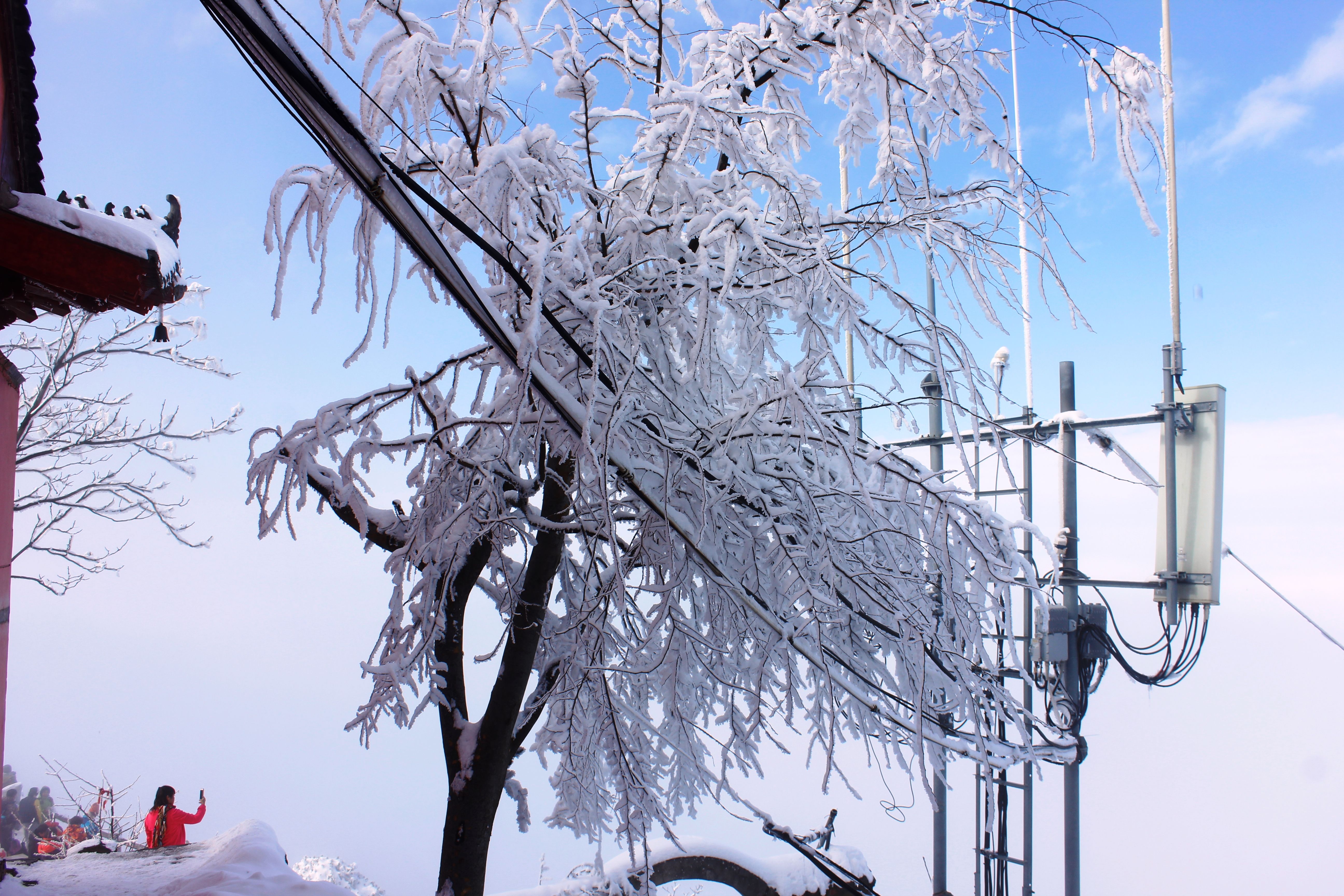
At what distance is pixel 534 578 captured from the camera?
390 centimetres

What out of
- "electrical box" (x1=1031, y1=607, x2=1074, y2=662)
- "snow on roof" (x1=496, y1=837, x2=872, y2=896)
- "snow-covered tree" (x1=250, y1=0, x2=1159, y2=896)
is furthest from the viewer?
"electrical box" (x1=1031, y1=607, x2=1074, y2=662)

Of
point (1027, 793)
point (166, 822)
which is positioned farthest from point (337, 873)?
point (1027, 793)

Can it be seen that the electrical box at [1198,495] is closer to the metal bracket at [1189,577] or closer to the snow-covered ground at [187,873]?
the metal bracket at [1189,577]

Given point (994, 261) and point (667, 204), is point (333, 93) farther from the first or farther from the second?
point (994, 261)

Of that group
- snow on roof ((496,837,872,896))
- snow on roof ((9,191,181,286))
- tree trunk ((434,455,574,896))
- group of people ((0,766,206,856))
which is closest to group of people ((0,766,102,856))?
group of people ((0,766,206,856))

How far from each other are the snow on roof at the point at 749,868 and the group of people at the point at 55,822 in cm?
454

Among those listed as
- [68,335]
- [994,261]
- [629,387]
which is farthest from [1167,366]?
[68,335]

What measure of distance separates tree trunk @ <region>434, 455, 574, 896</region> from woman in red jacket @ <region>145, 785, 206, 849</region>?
5661 millimetres

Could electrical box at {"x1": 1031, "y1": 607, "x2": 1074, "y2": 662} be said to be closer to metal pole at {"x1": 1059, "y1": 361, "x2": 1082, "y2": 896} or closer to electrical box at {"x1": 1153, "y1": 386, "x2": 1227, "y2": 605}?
metal pole at {"x1": 1059, "y1": 361, "x2": 1082, "y2": 896}

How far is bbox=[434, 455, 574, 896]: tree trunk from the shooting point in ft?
12.0

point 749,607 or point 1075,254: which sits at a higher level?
point 1075,254

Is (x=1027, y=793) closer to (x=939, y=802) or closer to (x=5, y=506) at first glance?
(x=939, y=802)

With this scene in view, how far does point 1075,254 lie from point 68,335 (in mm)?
17726

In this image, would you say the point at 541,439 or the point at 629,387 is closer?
the point at 629,387
